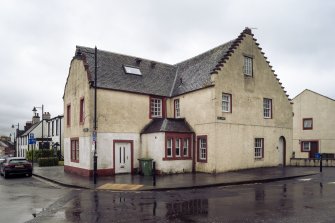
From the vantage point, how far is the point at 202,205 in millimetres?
11578

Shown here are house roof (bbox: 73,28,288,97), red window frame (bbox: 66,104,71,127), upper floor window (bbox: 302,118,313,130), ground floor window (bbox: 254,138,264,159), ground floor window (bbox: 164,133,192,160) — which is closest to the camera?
ground floor window (bbox: 164,133,192,160)

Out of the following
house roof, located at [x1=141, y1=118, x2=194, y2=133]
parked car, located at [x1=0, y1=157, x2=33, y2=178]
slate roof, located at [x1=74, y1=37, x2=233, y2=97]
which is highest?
slate roof, located at [x1=74, y1=37, x2=233, y2=97]

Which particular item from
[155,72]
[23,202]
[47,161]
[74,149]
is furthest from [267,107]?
[47,161]

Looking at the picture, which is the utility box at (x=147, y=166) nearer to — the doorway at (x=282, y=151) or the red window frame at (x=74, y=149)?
the red window frame at (x=74, y=149)

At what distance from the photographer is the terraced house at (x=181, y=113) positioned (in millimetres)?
22719

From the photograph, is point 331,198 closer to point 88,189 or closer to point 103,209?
point 103,209

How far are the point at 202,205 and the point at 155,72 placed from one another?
17.9 metres

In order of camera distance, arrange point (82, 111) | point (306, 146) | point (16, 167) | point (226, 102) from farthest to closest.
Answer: point (306, 146) < point (82, 111) < point (226, 102) < point (16, 167)

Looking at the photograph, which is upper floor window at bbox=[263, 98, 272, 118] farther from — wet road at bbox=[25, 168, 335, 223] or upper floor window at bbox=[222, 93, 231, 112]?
wet road at bbox=[25, 168, 335, 223]

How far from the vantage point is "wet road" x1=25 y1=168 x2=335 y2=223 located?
9.66 m

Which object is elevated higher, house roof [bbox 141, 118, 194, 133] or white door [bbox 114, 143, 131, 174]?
house roof [bbox 141, 118, 194, 133]

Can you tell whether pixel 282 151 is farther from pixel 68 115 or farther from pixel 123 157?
pixel 68 115

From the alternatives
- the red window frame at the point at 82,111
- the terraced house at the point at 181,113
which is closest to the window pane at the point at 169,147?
the terraced house at the point at 181,113

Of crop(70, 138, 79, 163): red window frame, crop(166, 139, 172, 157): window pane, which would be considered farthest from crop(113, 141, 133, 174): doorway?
crop(70, 138, 79, 163): red window frame
